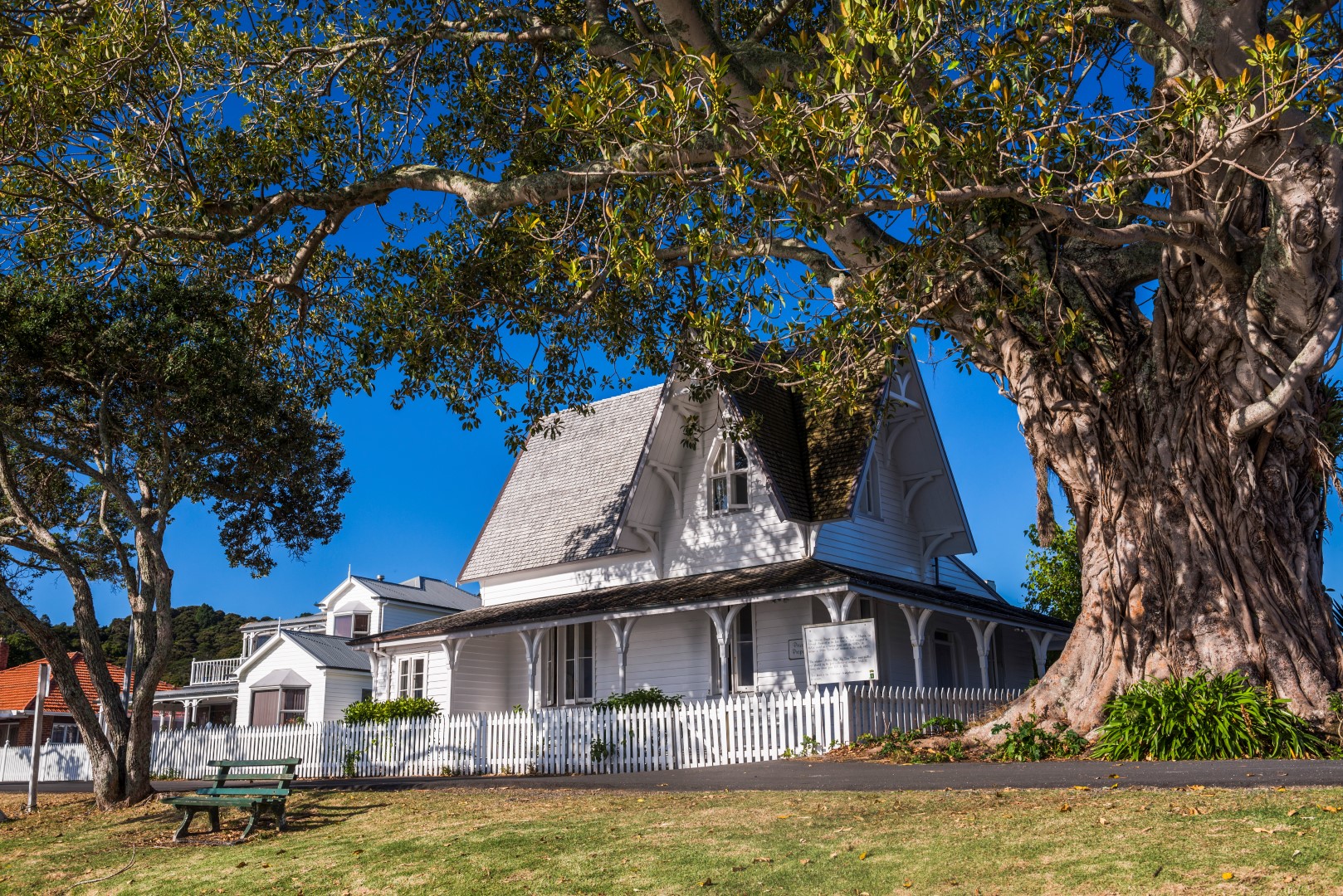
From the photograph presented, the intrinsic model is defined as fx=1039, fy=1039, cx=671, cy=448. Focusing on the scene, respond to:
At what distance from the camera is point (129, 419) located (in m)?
17.6

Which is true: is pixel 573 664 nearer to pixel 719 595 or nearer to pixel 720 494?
pixel 720 494

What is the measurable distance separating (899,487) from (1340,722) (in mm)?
13353

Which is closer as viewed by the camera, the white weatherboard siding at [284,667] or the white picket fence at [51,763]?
the white picket fence at [51,763]

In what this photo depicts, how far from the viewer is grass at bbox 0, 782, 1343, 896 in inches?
247

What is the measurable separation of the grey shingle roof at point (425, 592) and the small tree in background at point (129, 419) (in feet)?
80.8

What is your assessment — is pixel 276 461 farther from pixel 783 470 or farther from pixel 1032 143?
pixel 1032 143

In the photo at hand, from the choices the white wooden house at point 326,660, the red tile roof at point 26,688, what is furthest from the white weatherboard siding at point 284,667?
the red tile roof at point 26,688

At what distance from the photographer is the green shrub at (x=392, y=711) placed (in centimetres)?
2450

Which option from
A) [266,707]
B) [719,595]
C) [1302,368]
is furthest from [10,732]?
[1302,368]

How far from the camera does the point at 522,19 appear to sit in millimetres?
16359

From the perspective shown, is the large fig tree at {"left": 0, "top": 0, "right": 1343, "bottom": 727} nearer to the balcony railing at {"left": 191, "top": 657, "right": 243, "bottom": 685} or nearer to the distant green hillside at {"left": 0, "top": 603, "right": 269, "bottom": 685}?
the balcony railing at {"left": 191, "top": 657, "right": 243, "bottom": 685}

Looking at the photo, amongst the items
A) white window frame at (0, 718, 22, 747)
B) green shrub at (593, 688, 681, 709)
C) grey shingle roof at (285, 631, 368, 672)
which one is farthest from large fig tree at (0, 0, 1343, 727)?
white window frame at (0, 718, 22, 747)

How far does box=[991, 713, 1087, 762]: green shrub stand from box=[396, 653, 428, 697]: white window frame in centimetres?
1879

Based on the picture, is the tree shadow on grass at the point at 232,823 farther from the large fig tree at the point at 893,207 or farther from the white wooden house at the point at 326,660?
the white wooden house at the point at 326,660
